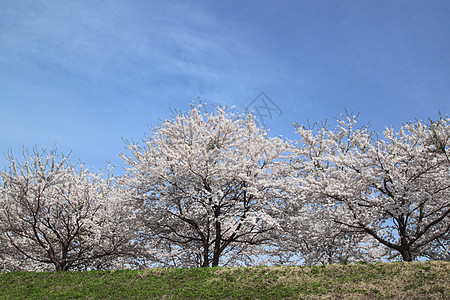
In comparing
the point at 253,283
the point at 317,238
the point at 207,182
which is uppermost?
the point at 207,182

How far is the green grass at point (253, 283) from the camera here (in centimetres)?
1084

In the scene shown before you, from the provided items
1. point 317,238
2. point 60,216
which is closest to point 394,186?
point 317,238

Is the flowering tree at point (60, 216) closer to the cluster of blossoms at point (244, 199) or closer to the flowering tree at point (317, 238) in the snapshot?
the cluster of blossoms at point (244, 199)

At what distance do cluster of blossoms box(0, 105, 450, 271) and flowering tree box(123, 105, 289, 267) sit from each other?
67 mm

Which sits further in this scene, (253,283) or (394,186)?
(394,186)

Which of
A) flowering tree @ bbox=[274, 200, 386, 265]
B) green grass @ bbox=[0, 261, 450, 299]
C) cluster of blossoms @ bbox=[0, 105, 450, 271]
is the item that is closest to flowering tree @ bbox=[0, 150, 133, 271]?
cluster of blossoms @ bbox=[0, 105, 450, 271]

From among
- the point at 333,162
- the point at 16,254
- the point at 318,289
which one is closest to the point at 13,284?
the point at 16,254

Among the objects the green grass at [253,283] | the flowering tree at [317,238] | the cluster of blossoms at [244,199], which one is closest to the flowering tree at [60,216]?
the cluster of blossoms at [244,199]

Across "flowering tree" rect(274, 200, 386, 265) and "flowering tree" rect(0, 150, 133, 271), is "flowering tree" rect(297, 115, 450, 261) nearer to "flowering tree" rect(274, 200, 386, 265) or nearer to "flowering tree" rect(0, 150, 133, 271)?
"flowering tree" rect(274, 200, 386, 265)

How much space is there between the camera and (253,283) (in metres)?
12.2

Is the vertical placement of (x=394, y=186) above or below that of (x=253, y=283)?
above

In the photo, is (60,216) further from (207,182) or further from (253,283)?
(253,283)

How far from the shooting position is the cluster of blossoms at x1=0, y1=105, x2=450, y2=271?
53.1 feet

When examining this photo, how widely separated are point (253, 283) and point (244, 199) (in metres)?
5.63
